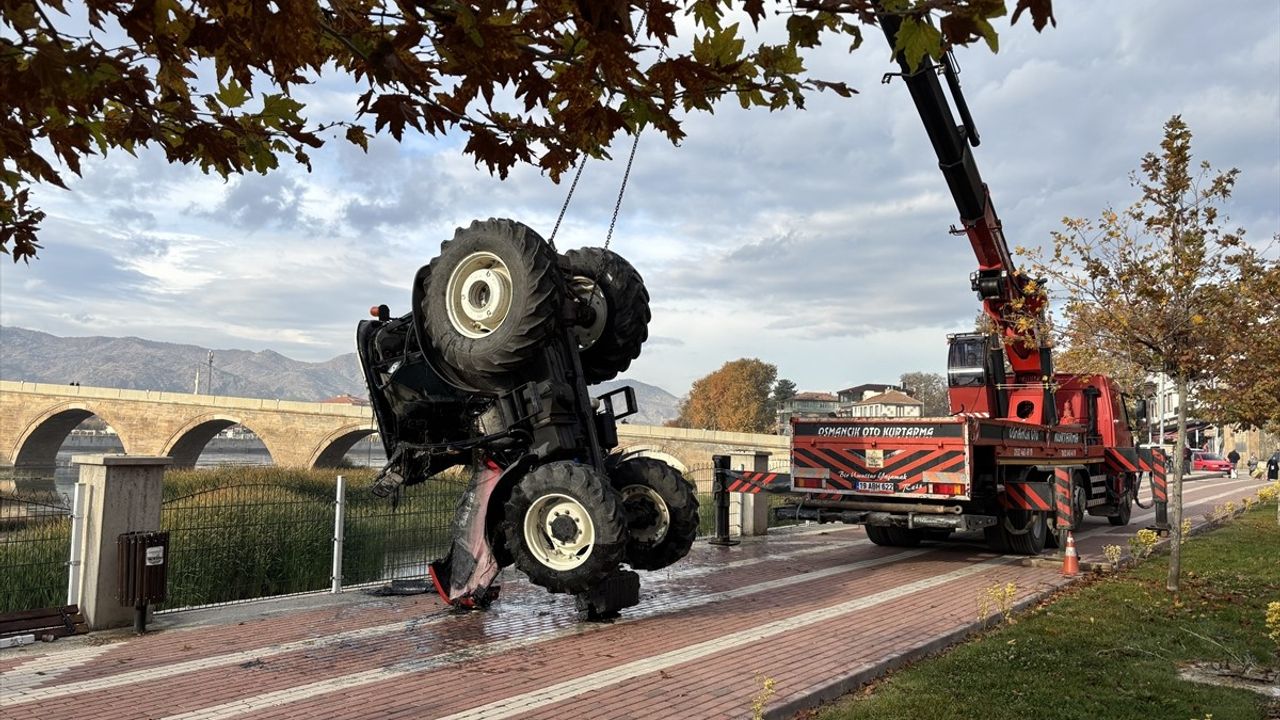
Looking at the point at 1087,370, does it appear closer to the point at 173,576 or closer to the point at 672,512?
the point at 672,512

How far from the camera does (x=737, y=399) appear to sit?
78250 millimetres

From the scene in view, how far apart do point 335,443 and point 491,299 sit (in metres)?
45.4

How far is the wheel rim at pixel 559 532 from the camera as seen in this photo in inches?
267

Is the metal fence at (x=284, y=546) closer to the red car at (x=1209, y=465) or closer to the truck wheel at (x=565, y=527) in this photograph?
the truck wheel at (x=565, y=527)

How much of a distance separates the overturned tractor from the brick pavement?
590 millimetres

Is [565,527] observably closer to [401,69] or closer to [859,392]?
[401,69]

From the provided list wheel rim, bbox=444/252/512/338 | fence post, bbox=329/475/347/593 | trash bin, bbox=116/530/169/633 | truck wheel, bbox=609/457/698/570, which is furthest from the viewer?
fence post, bbox=329/475/347/593

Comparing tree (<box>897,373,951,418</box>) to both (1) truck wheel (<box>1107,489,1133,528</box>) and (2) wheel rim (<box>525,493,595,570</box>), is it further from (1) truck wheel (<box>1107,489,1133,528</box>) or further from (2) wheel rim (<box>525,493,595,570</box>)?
(2) wheel rim (<box>525,493,595,570</box>)

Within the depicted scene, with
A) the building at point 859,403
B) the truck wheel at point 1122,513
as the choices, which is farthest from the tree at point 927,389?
the truck wheel at point 1122,513

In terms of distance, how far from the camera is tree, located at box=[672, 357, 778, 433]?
76.9 meters

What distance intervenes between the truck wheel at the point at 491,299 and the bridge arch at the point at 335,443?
138ft

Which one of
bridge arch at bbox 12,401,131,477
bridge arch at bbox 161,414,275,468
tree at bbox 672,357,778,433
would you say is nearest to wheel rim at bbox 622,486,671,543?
bridge arch at bbox 161,414,275,468

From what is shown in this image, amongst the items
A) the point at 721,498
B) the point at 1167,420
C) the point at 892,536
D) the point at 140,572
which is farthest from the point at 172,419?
the point at 1167,420

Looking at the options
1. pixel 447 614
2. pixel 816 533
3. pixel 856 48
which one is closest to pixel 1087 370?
pixel 816 533
